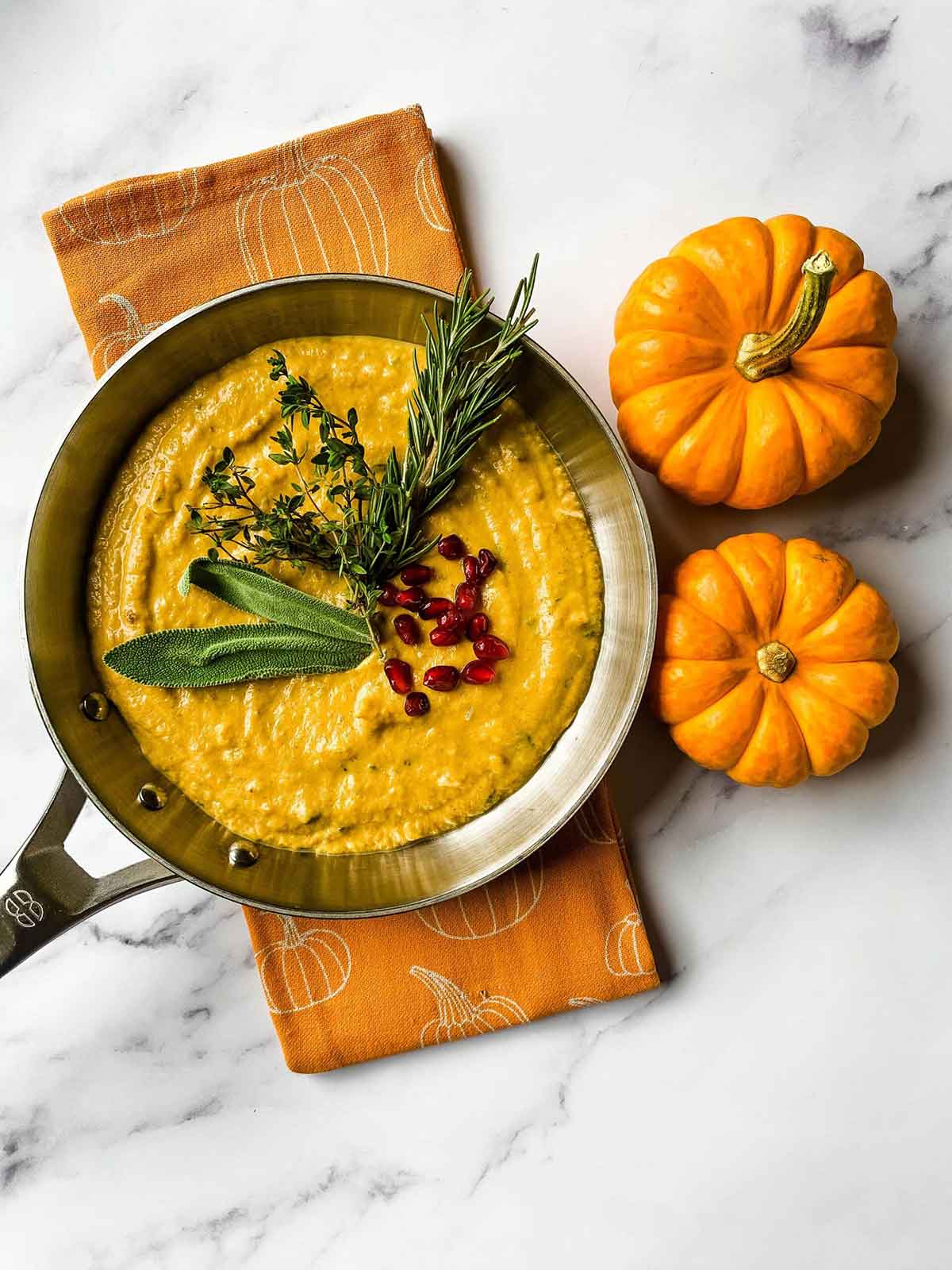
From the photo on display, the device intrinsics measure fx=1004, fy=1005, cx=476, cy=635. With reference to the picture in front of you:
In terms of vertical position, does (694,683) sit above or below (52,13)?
below

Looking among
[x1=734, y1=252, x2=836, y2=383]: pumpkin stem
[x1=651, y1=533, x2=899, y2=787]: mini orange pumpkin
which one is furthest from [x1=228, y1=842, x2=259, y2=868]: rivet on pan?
[x1=734, y1=252, x2=836, y2=383]: pumpkin stem

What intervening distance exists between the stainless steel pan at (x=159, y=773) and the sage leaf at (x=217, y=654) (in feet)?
0.64

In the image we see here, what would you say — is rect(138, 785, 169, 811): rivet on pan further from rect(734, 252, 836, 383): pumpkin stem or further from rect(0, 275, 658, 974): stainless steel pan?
rect(734, 252, 836, 383): pumpkin stem

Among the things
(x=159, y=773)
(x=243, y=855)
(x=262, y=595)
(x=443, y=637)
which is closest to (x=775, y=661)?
(x=443, y=637)

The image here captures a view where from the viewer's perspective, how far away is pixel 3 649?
2652 mm

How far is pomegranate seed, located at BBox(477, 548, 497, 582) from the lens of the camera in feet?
7.82

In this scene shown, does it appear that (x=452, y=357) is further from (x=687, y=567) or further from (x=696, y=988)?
(x=696, y=988)

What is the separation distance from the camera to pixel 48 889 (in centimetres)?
227

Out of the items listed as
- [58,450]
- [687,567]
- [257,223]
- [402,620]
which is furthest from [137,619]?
[687,567]

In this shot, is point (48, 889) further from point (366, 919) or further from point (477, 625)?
point (477, 625)

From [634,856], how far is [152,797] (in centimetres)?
124

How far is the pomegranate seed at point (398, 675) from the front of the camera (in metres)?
2.35

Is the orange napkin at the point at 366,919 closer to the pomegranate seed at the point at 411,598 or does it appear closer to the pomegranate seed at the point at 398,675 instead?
the pomegranate seed at the point at 398,675

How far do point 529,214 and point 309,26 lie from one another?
0.77 metres
